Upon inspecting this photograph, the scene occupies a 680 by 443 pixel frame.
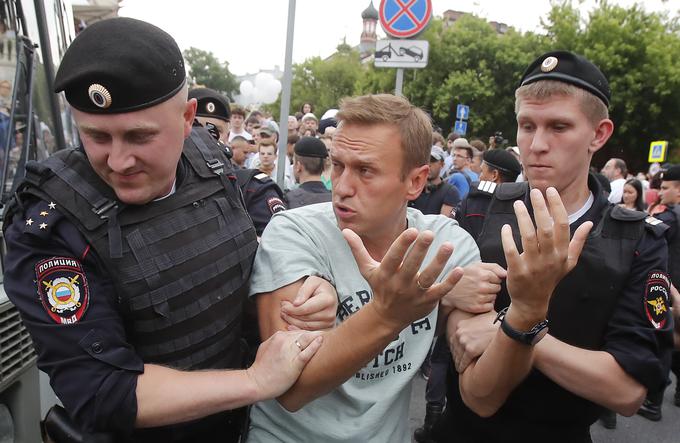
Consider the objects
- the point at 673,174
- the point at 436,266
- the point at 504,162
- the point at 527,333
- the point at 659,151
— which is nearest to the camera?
the point at 436,266

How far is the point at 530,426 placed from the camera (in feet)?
6.15

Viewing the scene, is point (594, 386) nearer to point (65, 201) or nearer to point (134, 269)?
point (134, 269)

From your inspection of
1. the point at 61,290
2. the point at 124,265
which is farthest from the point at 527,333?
the point at 61,290

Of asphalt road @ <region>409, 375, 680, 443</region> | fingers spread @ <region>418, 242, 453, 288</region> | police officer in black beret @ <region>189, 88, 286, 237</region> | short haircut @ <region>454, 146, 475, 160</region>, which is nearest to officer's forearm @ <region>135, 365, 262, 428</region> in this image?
fingers spread @ <region>418, 242, 453, 288</region>

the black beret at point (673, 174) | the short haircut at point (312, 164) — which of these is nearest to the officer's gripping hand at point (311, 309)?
the short haircut at point (312, 164)

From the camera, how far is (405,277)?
3.89ft

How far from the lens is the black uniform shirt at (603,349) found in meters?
1.68

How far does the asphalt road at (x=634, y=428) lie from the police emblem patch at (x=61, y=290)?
11.2 feet

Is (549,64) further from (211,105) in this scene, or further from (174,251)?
Result: (211,105)

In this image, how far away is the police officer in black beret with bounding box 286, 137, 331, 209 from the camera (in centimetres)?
431

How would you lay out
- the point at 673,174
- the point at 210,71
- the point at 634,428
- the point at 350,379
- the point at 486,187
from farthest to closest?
the point at 210,71, the point at 673,174, the point at 634,428, the point at 486,187, the point at 350,379

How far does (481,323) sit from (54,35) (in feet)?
9.21

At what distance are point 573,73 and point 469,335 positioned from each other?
106cm

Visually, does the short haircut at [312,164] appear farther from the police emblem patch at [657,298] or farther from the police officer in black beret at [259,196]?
the police emblem patch at [657,298]
